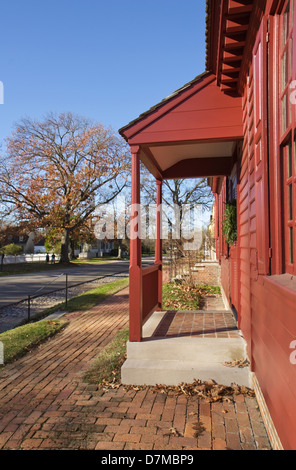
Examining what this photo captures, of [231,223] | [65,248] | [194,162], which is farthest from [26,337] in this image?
[65,248]

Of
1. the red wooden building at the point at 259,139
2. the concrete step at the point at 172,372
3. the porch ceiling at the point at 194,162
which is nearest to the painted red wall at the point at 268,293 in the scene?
the red wooden building at the point at 259,139

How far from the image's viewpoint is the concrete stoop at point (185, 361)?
3.90 meters

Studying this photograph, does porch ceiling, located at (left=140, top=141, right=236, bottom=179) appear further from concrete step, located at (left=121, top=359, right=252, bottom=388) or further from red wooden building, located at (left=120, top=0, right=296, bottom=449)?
concrete step, located at (left=121, top=359, right=252, bottom=388)

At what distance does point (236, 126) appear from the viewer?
440 centimetres

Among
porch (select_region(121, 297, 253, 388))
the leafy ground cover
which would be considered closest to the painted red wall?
porch (select_region(121, 297, 253, 388))

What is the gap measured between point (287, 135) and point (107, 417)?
278 cm

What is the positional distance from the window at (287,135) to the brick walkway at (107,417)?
1482 millimetres

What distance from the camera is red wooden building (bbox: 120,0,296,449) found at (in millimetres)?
2291

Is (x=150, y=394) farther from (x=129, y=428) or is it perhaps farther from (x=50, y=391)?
(x=50, y=391)

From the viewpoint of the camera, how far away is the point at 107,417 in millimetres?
3225

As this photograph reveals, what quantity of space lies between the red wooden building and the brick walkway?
0.34 meters
